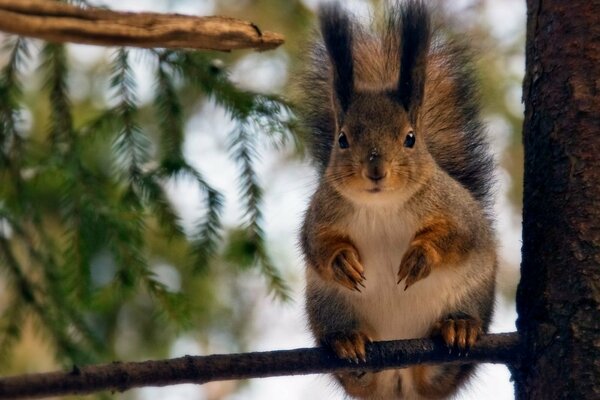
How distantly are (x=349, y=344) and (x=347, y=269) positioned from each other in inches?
6.2

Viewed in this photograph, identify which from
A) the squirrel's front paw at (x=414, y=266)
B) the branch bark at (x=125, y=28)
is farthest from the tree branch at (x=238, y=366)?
the branch bark at (x=125, y=28)

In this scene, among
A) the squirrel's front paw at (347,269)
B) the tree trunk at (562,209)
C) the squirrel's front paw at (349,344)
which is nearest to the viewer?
the tree trunk at (562,209)

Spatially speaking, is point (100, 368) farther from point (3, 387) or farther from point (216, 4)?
point (216, 4)

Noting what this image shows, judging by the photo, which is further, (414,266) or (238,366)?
(414,266)

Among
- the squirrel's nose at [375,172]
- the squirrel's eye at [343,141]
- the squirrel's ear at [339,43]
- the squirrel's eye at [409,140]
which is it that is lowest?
the squirrel's eye at [343,141]

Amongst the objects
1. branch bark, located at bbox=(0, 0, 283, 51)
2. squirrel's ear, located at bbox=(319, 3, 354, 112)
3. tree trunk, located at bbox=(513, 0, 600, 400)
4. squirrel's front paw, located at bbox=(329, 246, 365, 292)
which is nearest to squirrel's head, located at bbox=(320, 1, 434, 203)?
squirrel's ear, located at bbox=(319, 3, 354, 112)

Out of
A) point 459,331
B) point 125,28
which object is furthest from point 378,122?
point 125,28

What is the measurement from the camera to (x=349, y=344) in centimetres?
196

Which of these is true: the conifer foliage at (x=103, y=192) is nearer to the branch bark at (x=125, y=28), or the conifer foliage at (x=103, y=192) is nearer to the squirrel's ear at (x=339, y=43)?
the squirrel's ear at (x=339, y=43)

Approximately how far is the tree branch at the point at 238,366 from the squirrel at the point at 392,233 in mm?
80

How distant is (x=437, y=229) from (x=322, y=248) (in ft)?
0.81

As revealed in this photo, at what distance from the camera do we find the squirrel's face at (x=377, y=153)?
6.74ft

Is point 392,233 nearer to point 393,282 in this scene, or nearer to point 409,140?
point 393,282

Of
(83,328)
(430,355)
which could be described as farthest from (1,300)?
(430,355)
